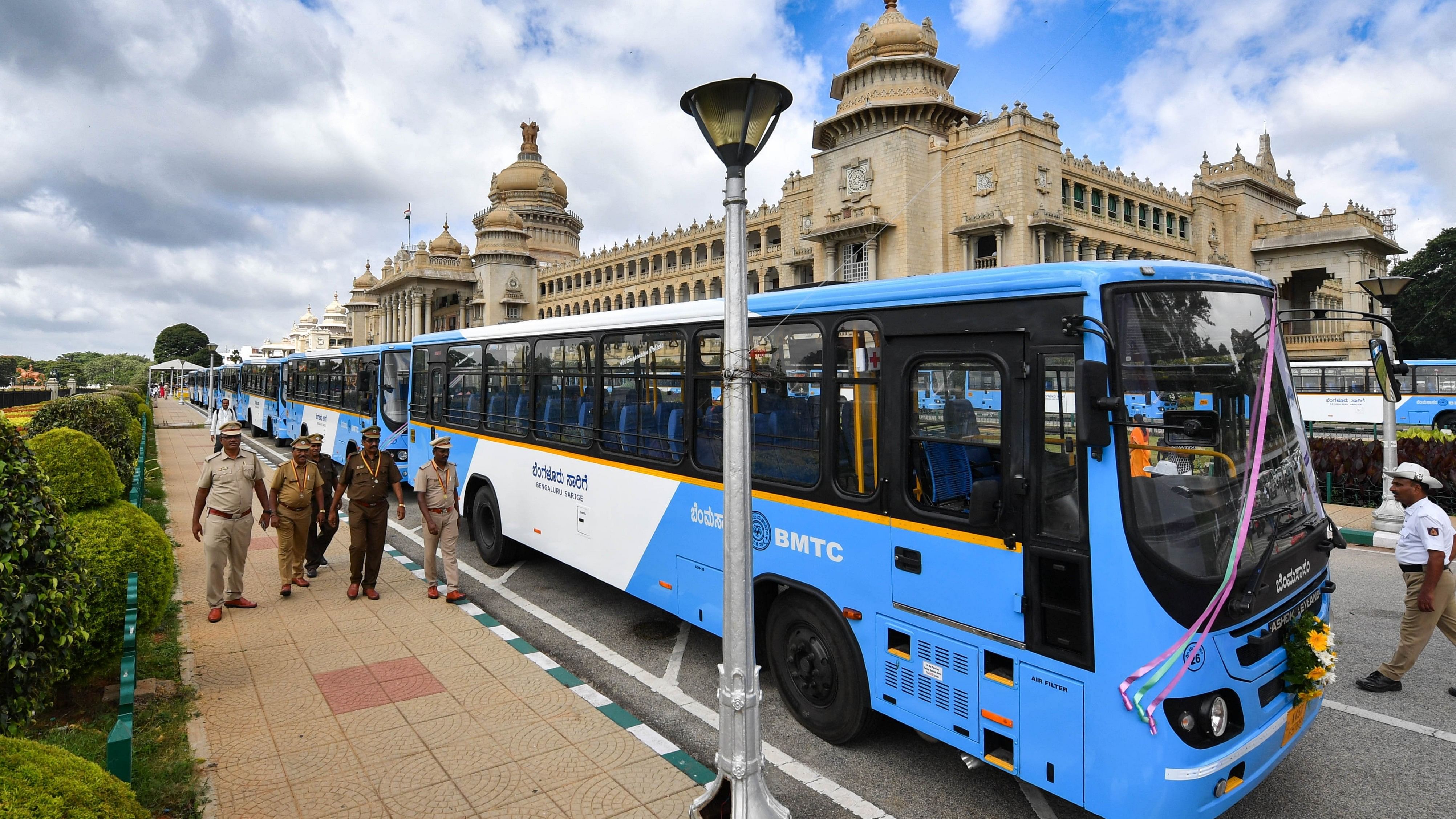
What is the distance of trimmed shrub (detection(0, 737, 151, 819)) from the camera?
2.36 meters

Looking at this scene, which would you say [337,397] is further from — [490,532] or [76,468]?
[76,468]

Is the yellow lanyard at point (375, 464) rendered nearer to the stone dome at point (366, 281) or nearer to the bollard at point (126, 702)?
the bollard at point (126, 702)

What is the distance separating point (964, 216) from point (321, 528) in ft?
123

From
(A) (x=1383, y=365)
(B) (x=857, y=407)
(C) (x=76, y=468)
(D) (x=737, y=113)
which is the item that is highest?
(D) (x=737, y=113)

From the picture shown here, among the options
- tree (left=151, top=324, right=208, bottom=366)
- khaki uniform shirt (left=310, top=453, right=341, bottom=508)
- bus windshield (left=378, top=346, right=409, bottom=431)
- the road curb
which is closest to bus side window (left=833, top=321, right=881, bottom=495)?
the road curb

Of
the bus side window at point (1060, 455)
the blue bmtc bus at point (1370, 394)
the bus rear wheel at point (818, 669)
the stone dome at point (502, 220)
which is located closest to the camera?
the bus side window at point (1060, 455)

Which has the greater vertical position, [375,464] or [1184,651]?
[375,464]

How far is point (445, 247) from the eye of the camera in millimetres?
84875

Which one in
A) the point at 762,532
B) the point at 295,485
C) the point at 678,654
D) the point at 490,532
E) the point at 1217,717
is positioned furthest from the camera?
the point at 490,532

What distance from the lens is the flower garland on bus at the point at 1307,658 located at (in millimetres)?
3705

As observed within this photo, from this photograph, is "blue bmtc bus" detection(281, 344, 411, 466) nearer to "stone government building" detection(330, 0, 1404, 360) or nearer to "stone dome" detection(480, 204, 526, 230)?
"stone government building" detection(330, 0, 1404, 360)

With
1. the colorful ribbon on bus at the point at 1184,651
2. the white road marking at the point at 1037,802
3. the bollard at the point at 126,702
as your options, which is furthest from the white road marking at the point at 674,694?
the bollard at the point at 126,702

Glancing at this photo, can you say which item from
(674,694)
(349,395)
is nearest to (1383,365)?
(674,694)

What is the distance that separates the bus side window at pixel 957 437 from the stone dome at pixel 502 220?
81.3 m
